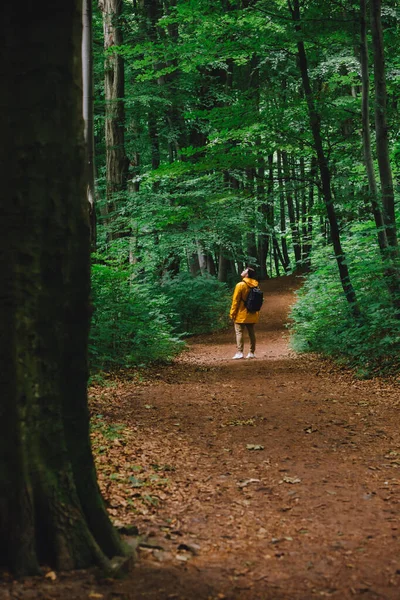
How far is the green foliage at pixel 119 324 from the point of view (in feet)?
31.3

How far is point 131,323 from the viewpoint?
33.2 feet

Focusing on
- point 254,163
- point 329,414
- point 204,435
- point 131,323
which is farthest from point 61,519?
point 254,163

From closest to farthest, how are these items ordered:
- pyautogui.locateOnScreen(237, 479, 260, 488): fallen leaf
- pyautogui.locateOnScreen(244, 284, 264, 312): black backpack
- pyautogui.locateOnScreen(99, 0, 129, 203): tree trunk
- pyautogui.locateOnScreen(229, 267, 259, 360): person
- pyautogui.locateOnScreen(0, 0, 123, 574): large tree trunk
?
1. pyautogui.locateOnScreen(0, 0, 123, 574): large tree trunk
2. pyautogui.locateOnScreen(237, 479, 260, 488): fallen leaf
3. pyautogui.locateOnScreen(99, 0, 129, 203): tree trunk
4. pyautogui.locateOnScreen(244, 284, 264, 312): black backpack
5. pyautogui.locateOnScreen(229, 267, 259, 360): person

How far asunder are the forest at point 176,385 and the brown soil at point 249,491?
20 millimetres

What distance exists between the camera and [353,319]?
36.1 ft

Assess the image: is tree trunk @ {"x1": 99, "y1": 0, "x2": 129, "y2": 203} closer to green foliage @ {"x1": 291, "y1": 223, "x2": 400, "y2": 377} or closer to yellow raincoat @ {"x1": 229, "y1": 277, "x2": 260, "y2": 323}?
yellow raincoat @ {"x1": 229, "y1": 277, "x2": 260, "y2": 323}

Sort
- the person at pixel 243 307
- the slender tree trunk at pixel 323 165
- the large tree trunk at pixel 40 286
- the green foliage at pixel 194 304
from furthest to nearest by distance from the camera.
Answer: the green foliage at pixel 194 304 < the person at pixel 243 307 < the slender tree trunk at pixel 323 165 < the large tree trunk at pixel 40 286

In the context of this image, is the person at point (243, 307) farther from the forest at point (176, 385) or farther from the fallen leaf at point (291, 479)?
the fallen leaf at point (291, 479)

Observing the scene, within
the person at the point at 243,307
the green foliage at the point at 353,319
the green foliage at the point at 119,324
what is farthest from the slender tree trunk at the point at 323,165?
the green foliage at the point at 119,324

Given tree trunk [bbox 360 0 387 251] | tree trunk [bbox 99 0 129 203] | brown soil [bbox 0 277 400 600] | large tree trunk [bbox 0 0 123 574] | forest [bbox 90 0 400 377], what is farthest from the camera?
tree trunk [bbox 99 0 129 203]

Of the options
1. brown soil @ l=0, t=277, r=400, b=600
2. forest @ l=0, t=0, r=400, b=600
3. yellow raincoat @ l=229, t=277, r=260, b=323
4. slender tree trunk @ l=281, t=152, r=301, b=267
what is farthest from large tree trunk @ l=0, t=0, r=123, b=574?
yellow raincoat @ l=229, t=277, r=260, b=323

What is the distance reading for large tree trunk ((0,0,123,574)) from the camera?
2.66 m

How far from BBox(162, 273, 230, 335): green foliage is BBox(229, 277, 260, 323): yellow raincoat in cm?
688

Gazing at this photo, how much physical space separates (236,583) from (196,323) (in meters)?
18.3
